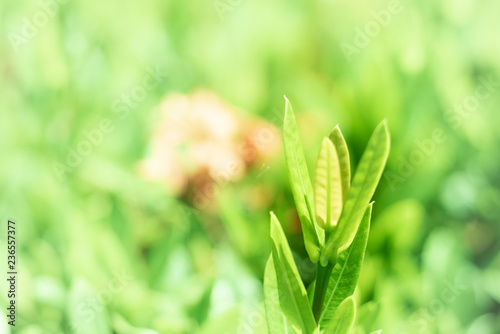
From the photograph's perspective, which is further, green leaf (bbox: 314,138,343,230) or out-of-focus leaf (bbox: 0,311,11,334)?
out-of-focus leaf (bbox: 0,311,11,334)

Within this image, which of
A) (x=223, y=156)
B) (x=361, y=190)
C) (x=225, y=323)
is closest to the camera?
(x=361, y=190)

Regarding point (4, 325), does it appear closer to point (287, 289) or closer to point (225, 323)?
point (225, 323)

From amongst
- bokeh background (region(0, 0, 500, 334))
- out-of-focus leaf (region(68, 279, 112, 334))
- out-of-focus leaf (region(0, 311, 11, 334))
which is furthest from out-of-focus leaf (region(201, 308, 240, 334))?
out-of-focus leaf (region(0, 311, 11, 334))

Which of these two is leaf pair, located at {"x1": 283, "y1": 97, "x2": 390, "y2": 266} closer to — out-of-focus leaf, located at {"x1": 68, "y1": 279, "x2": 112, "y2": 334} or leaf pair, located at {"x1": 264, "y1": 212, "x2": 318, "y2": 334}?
leaf pair, located at {"x1": 264, "y1": 212, "x2": 318, "y2": 334}

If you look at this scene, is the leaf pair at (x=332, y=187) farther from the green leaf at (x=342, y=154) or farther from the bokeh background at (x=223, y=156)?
the bokeh background at (x=223, y=156)

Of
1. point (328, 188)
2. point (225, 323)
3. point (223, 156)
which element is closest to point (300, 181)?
point (328, 188)

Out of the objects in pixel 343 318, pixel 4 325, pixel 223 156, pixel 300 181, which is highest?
pixel 300 181

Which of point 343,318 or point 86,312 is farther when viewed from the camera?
point 86,312
